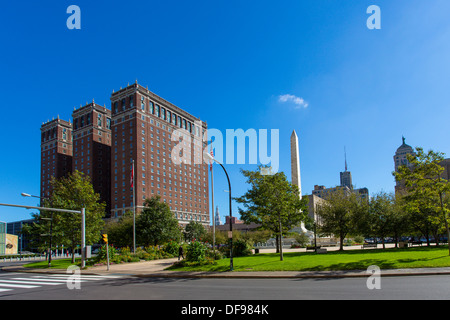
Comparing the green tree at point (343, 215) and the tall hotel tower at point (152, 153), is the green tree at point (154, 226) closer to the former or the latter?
the green tree at point (343, 215)

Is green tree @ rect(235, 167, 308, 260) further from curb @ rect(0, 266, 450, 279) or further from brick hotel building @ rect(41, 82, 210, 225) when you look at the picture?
brick hotel building @ rect(41, 82, 210, 225)

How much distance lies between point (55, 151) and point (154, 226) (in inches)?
3813

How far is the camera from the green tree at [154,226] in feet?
161

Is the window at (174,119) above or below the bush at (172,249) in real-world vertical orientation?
above

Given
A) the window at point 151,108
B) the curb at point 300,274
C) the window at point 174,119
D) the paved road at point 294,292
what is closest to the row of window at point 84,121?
the window at point 151,108

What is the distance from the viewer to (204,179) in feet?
435

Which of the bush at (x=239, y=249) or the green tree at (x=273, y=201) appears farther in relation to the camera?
the bush at (x=239, y=249)

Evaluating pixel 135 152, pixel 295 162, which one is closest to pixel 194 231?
pixel 135 152

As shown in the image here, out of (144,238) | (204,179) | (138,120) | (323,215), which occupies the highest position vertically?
(138,120)

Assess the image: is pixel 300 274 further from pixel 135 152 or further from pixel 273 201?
pixel 135 152

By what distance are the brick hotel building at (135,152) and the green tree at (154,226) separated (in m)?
42.6
